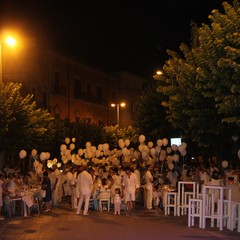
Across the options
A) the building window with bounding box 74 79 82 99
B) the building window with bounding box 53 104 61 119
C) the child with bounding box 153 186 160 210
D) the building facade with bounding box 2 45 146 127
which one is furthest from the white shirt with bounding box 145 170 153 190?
the building window with bounding box 74 79 82 99

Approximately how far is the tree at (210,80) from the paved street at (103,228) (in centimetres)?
344

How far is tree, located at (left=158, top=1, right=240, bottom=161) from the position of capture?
14836 millimetres

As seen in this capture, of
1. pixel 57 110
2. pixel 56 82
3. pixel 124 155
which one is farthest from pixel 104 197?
pixel 56 82

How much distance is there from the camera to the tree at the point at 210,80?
48.7 feet

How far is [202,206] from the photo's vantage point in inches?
600

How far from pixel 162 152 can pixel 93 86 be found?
25169 mm

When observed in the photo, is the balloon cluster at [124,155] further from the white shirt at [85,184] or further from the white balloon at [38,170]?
the white shirt at [85,184]

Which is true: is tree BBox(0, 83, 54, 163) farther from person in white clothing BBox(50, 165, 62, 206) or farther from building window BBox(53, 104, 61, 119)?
building window BBox(53, 104, 61, 119)

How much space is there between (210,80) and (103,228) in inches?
211

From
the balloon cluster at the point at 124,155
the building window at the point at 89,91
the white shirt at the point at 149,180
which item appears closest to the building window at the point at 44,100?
the building window at the point at 89,91

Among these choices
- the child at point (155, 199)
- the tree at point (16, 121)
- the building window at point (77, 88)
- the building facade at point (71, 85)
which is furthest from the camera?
the building window at point (77, 88)

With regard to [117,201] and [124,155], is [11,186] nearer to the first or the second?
[117,201]

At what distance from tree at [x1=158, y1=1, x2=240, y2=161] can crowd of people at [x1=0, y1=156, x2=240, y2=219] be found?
6.48 ft

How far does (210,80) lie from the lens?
1587cm
